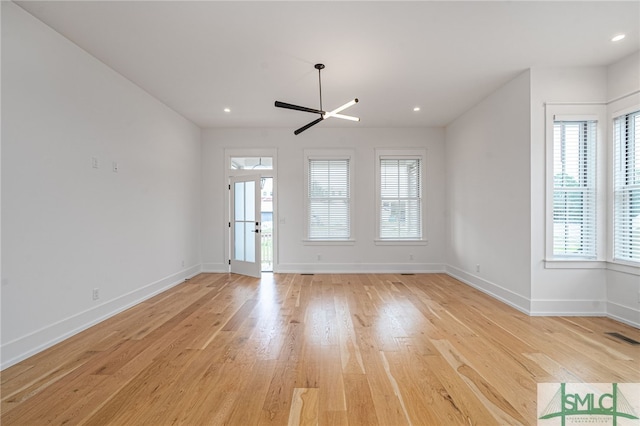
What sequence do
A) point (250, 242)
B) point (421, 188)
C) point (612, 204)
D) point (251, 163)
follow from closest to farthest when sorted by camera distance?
point (612, 204) → point (250, 242) → point (421, 188) → point (251, 163)

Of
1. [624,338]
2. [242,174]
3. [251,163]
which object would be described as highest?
[251,163]

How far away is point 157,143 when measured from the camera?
4359 mm

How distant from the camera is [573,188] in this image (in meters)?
3.40

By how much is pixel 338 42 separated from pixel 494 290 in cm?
382

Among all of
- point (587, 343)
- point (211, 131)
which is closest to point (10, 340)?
point (211, 131)

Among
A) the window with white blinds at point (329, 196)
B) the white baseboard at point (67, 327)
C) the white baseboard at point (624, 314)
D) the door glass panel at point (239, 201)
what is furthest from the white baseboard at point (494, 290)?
the white baseboard at point (67, 327)

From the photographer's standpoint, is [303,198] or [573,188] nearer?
[573,188]

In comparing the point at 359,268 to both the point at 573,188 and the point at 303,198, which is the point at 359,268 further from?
the point at 573,188

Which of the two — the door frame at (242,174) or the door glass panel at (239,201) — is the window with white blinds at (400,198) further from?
the door glass panel at (239,201)

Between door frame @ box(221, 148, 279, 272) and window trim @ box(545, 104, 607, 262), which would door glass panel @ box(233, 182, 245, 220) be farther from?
window trim @ box(545, 104, 607, 262)

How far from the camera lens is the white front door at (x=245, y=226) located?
550cm

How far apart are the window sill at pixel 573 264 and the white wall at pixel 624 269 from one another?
10 centimetres

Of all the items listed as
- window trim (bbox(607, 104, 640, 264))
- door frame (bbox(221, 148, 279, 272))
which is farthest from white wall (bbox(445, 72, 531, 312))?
door frame (bbox(221, 148, 279, 272))

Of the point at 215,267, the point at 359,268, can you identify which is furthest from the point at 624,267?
the point at 215,267
